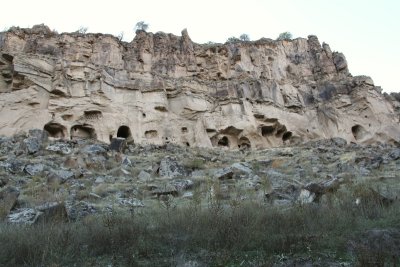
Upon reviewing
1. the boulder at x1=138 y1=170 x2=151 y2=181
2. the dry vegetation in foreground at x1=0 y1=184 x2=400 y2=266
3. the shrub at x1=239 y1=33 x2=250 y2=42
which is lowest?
the dry vegetation in foreground at x1=0 y1=184 x2=400 y2=266

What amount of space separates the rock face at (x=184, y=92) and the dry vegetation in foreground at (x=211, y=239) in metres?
22.6

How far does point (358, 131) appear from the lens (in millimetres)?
34969

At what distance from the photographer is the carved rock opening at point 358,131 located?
3438 centimetres

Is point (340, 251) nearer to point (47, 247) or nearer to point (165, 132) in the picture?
point (47, 247)

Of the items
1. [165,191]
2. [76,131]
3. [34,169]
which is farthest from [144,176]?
[76,131]

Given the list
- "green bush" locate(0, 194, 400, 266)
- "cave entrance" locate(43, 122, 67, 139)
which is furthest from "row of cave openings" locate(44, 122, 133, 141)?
"green bush" locate(0, 194, 400, 266)

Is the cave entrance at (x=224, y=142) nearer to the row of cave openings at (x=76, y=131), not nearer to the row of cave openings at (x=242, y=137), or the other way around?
the row of cave openings at (x=242, y=137)

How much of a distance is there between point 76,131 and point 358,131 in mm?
23676

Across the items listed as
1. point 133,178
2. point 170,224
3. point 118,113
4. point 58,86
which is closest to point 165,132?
point 118,113

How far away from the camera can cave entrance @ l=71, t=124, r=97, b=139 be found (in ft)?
93.0

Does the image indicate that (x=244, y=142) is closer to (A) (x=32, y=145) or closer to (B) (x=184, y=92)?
(B) (x=184, y=92)

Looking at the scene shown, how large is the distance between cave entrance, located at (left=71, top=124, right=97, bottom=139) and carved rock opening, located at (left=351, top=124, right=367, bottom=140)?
2205cm

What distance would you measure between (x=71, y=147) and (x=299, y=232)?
16.9m

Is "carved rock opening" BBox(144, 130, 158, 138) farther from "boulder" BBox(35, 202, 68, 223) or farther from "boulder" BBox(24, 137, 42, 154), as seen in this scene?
"boulder" BBox(35, 202, 68, 223)
